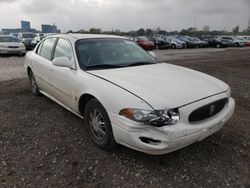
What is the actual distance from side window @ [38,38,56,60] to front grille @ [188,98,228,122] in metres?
3.11

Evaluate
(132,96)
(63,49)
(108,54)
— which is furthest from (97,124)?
(63,49)

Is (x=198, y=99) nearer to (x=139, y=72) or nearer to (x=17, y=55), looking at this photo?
(x=139, y=72)

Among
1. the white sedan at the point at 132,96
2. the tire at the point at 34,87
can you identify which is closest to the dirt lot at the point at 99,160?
the white sedan at the point at 132,96

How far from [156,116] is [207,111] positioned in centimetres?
75

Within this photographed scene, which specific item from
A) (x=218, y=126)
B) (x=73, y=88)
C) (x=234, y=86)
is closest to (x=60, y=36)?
(x=73, y=88)

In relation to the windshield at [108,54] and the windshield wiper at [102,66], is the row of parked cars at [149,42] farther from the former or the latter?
the windshield wiper at [102,66]

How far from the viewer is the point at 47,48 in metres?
4.72

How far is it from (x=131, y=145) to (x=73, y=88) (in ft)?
4.57

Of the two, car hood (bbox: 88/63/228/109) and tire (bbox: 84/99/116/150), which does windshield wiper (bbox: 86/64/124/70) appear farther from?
tire (bbox: 84/99/116/150)

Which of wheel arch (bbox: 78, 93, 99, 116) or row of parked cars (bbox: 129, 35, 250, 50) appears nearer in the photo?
wheel arch (bbox: 78, 93, 99, 116)

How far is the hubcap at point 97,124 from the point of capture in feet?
10.1

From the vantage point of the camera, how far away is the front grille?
2.61 metres

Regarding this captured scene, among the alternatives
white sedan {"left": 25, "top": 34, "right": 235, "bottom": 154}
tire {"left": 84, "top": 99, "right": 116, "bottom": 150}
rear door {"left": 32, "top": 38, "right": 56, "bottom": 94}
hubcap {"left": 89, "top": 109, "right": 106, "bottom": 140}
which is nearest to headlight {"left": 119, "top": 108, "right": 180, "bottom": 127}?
white sedan {"left": 25, "top": 34, "right": 235, "bottom": 154}

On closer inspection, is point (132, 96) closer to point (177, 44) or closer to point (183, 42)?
point (177, 44)
